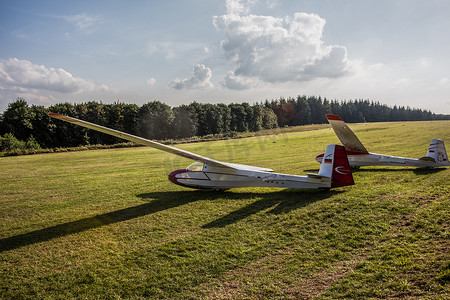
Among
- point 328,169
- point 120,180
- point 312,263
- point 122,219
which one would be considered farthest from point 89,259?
point 120,180

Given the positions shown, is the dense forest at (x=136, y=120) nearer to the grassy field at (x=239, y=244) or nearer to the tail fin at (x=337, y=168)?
the grassy field at (x=239, y=244)

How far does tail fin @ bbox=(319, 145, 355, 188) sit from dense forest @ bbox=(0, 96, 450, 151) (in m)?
50.1

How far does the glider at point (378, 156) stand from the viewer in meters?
12.0

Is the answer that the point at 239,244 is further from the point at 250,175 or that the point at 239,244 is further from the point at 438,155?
the point at 438,155

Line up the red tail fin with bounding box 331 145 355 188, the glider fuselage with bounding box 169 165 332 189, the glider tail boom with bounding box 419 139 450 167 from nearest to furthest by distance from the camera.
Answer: the red tail fin with bounding box 331 145 355 188 → the glider fuselage with bounding box 169 165 332 189 → the glider tail boom with bounding box 419 139 450 167

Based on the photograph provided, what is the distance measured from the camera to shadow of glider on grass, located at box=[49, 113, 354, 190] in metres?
9.41

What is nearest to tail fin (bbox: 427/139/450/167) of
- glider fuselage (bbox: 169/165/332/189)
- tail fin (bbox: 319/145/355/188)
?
tail fin (bbox: 319/145/355/188)

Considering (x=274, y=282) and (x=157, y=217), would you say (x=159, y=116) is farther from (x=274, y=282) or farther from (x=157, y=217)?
(x=274, y=282)

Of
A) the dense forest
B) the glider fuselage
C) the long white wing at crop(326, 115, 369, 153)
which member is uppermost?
the dense forest

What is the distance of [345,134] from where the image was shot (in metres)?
12.8

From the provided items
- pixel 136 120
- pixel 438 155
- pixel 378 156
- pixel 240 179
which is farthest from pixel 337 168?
pixel 136 120

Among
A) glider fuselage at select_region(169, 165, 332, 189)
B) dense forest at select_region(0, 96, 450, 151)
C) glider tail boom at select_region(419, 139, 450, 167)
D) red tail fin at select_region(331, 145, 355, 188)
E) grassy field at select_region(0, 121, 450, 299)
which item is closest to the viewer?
grassy field at select_region(0, 121, 450, 299)

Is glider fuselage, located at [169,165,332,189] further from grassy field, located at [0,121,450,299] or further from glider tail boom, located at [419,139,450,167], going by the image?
glider tail boom, located at [419,139,450,167]

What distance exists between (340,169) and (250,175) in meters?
3.56
